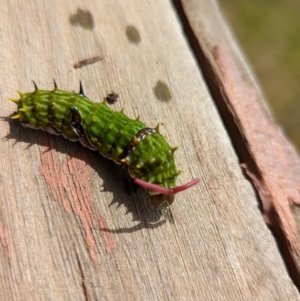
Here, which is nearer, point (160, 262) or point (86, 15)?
point (160, 262)

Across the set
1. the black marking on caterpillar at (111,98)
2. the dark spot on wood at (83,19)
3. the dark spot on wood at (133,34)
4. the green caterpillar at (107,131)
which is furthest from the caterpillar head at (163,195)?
the dark spot on wood at (83,19)

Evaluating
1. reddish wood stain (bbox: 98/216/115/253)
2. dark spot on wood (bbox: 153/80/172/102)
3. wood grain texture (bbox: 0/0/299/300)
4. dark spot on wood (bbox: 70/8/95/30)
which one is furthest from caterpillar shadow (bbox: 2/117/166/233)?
dark spot on wood (bbox: 70/8/95/30)

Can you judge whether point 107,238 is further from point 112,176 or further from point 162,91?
point 162,91

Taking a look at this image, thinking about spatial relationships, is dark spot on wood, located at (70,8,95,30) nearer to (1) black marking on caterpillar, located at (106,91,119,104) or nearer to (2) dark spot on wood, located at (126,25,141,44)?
(2) dark spot on wood, located at (126,25,141,44)

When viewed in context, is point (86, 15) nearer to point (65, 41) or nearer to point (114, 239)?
point (65, 41)

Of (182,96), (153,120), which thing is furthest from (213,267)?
(182,96)

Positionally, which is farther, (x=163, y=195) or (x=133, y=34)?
(x=133, y=34)

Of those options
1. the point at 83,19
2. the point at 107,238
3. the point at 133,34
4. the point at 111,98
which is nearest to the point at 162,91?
the point at 111,98
